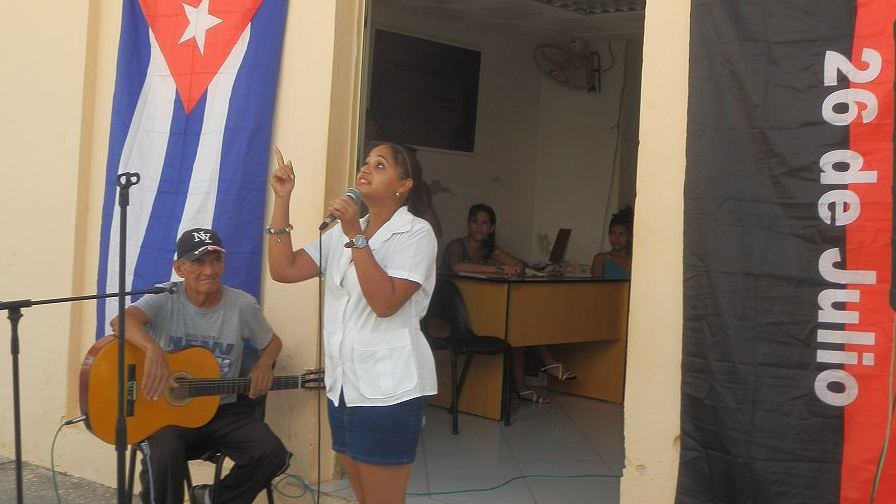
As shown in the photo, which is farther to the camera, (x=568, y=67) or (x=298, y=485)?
(x=568, y=67)

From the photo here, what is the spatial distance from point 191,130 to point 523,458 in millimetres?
2469

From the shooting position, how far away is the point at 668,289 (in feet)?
12.1

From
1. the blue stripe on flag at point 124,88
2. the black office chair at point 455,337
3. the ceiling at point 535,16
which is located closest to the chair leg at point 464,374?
the black office chair at point 455,337

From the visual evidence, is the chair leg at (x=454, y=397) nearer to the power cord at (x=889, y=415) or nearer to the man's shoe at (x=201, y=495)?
the man's shoe at (x=201, y=495)

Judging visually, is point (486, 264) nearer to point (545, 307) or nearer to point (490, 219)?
point (490, 219)

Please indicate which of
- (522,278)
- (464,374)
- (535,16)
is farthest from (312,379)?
(535,16)

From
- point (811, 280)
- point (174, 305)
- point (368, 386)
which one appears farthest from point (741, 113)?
point (174, 305)

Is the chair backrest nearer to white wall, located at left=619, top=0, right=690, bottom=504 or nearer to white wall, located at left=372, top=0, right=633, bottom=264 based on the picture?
white wall, located at left=372, top=0, right=633, bottom=264

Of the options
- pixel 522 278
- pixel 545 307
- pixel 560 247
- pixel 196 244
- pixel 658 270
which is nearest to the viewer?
pixel 658 270

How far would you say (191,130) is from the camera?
5.04 meters

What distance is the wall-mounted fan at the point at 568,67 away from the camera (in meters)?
9.05

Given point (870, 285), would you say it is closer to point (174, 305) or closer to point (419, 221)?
point (419, 221)

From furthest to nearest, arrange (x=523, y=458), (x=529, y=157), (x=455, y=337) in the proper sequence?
(x=529, y=157) < (x=455, y=337) < (x=523, y=458)

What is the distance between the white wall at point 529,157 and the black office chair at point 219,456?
13.8 ft
